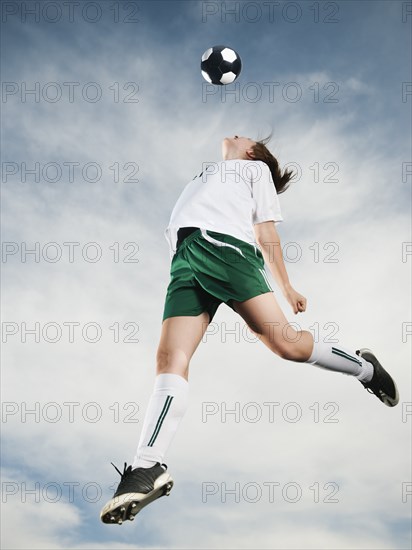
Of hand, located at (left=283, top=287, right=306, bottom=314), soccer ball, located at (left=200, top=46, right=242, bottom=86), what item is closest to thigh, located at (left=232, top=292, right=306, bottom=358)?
hand, located at (left=283, top=287, right=306, bottom=314)

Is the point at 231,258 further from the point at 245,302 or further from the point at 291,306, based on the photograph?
the point at 291,306

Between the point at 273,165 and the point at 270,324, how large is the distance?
1470mm

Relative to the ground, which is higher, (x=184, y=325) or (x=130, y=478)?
(x=184, y=325)

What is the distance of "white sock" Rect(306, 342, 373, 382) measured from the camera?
15.3 ft

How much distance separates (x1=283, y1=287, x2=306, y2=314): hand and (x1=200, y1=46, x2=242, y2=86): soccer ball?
7.24 feet

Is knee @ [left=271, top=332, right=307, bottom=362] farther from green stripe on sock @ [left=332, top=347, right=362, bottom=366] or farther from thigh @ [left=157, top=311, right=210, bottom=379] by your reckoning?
thigh @ [left=157, top=311, right=210, bottom=379]

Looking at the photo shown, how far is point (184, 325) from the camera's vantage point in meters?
4.32

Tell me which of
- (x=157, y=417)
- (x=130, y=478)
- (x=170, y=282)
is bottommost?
(x=130, y=478)

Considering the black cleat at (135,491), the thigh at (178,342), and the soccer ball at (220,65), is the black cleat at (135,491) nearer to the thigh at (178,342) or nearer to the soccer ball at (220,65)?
the thigh at (178,342)

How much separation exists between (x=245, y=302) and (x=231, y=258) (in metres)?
0.31

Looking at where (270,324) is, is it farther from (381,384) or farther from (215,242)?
(381,384)

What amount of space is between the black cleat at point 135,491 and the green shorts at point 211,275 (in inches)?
39.0

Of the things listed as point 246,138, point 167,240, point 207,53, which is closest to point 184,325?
point 167,240

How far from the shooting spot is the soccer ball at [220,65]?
19.2ft
